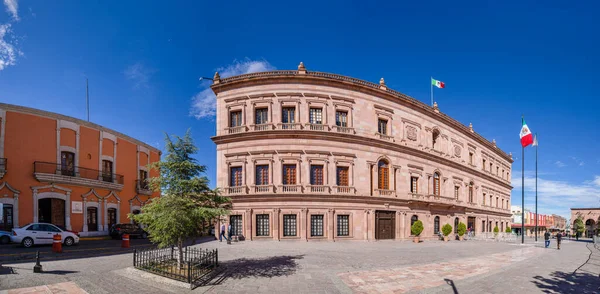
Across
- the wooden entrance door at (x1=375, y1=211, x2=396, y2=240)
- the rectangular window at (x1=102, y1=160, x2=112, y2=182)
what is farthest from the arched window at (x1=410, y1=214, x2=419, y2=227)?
the rectangular window at (x1=102, y1=160, x2=112, y2=182)

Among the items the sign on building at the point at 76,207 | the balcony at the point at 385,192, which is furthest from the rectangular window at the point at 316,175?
the sign on building at the point at 76,207

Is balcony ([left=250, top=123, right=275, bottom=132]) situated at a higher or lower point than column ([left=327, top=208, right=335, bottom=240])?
higher

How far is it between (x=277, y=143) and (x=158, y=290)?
1632 cm

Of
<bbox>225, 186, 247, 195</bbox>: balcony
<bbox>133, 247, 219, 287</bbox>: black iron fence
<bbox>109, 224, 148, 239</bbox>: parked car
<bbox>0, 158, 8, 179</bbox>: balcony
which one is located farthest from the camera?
<bbox>109, 224, 148, 239</bbox>: parked car

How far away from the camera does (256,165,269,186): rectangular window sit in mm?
24266

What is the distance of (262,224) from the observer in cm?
2383

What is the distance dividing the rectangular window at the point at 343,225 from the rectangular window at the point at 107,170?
73.6 ft

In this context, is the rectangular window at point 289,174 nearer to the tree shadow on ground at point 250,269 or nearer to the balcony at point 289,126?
the balcony at point 289,126

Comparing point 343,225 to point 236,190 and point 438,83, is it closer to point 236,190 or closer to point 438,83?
point 236,190

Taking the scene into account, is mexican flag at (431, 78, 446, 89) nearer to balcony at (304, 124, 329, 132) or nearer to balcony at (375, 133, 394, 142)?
balcony at (375, 133, 394, 142)

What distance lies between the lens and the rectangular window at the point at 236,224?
78.9 ft

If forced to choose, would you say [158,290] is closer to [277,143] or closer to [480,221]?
[277,143]

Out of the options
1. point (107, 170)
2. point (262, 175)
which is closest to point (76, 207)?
point (107, 170)

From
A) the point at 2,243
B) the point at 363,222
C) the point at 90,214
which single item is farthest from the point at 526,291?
the point at 90,214
